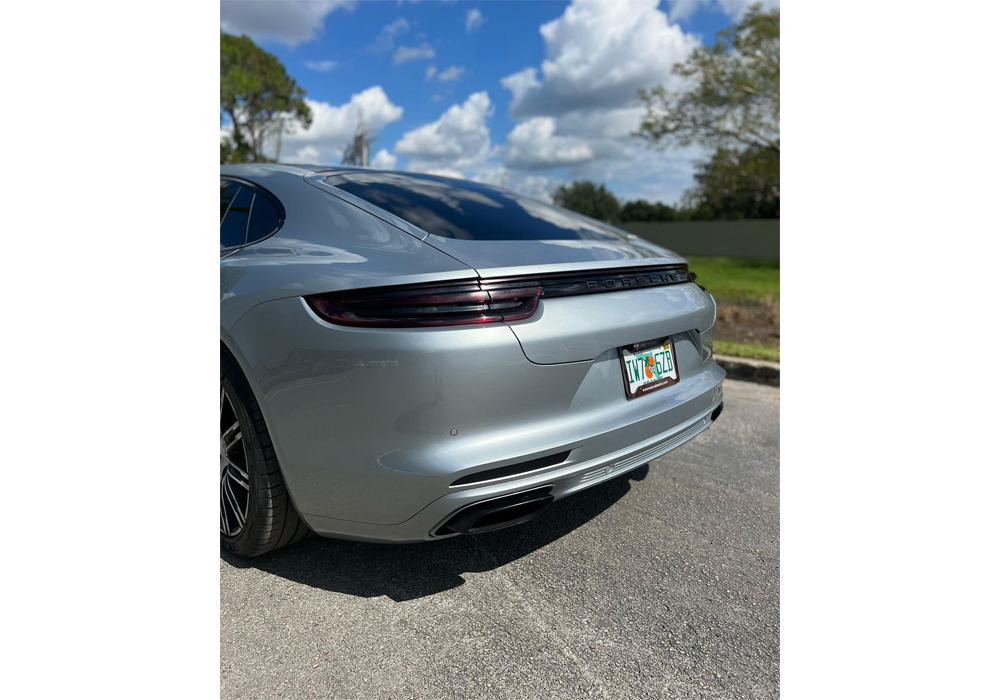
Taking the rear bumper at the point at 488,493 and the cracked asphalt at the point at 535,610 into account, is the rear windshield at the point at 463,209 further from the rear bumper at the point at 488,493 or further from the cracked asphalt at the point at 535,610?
the cracked asphalt at the point at 535,610

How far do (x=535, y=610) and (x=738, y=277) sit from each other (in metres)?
17.6

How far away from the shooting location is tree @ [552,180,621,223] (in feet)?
212

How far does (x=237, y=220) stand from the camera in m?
2.67

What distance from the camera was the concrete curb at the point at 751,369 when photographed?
18.0 ft

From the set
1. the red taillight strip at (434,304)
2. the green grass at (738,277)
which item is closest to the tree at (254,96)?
the green grass at (738,277)

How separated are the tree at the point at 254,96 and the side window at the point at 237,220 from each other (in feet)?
90.2

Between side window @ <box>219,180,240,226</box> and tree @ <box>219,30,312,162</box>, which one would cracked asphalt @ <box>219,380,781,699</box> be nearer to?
side window @ <box>219,180,240,226</box>

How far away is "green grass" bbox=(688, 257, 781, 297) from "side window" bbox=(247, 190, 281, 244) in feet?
34.8

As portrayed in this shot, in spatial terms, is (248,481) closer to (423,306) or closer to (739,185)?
(423,306)

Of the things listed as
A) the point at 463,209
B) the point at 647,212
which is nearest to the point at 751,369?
the point at 463,209

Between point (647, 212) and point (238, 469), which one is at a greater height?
point (647, 212)
